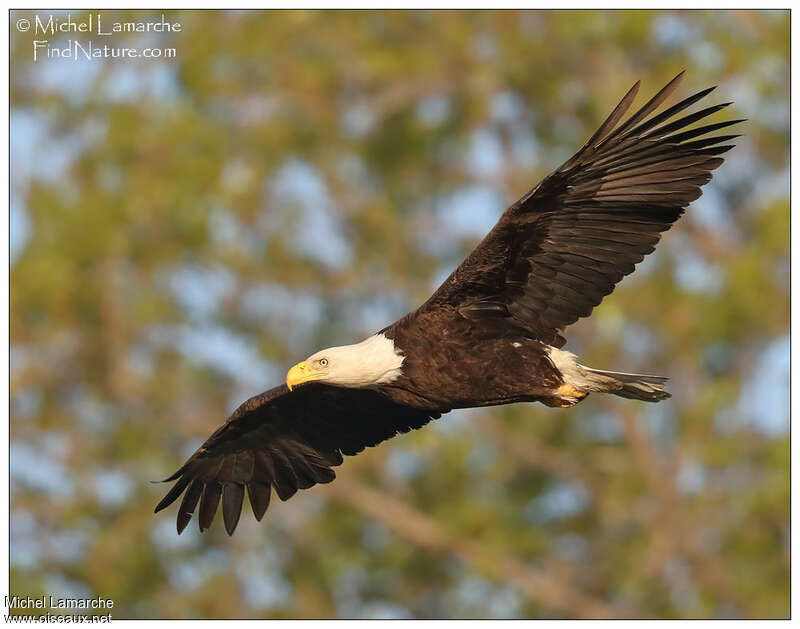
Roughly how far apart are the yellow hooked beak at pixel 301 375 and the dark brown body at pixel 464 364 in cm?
45

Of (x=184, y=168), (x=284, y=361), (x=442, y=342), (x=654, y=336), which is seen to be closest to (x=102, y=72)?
(x=184, y=168)

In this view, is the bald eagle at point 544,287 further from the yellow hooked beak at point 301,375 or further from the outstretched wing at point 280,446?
the outstretched wing at point 280,446

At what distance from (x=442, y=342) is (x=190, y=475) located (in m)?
2.57

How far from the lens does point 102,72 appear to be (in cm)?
2156

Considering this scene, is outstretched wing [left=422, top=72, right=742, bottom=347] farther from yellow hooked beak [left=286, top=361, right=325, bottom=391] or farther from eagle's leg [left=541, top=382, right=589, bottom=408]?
yellow hooked beak [left=286, top=361, right=325, bottom=391]

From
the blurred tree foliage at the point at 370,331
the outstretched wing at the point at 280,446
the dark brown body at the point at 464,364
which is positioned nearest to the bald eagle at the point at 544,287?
the dark brown body at the point at 464,364

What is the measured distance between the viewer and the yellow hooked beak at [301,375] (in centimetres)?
779

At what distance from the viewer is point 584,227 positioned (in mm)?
7457

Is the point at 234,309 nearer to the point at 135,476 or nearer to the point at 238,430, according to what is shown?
the point at 135,476

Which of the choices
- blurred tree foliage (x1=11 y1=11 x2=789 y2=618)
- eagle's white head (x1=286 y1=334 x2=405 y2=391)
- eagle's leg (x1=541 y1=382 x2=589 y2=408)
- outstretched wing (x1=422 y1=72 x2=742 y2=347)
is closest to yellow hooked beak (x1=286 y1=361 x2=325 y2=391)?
eagle's white head (x1=286 y1=334 x2=405 y2=391)

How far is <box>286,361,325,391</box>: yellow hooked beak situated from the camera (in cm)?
779

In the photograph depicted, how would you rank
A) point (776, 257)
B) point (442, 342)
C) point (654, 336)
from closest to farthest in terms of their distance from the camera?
point (442, 342)
point (776, 257)
point (654, 336)

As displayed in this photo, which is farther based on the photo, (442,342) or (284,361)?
(284,361)

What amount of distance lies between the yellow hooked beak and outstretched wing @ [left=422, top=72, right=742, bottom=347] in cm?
77
